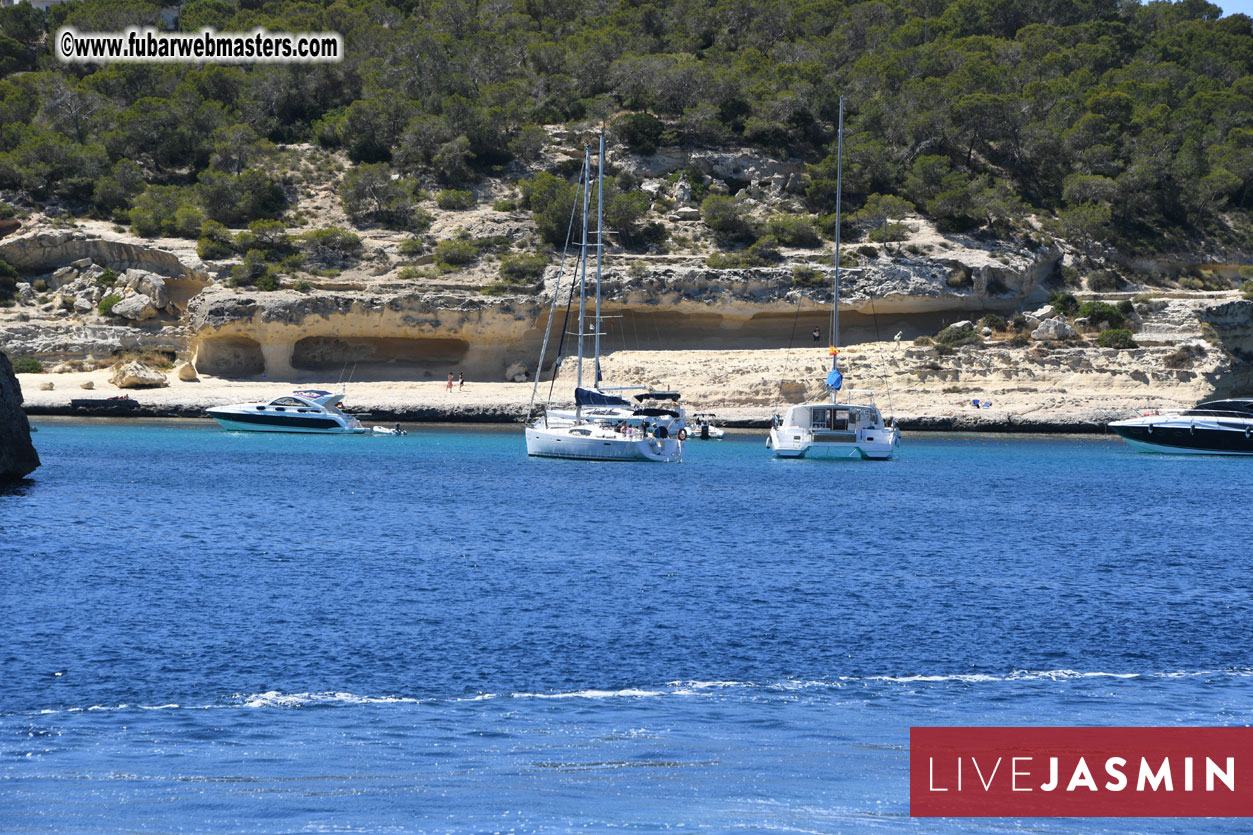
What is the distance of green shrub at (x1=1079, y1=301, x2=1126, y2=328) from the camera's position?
50.4 m

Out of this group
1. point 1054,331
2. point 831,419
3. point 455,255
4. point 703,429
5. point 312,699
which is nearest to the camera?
point 312,699

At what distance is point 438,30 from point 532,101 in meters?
13.0

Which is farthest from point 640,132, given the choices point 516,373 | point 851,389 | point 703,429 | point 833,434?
point 833,434

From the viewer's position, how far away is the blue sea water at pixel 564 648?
841cm

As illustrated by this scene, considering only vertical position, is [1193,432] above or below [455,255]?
below

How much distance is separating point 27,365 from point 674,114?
3475 centimetres

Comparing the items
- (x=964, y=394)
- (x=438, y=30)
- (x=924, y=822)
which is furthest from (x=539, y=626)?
(x=438, y=30)

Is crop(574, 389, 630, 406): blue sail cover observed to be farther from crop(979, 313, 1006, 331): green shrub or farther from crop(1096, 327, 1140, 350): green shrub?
crop(1096, 327, 1140, 350): green shrub

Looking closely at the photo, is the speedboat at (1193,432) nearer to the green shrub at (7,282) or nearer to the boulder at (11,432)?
the boulder at (11,432)

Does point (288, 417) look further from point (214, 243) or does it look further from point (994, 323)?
point (994, 323)

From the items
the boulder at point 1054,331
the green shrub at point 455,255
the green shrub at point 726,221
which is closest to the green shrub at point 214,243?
the green shrub at point 455,255

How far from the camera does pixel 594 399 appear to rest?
38.9m

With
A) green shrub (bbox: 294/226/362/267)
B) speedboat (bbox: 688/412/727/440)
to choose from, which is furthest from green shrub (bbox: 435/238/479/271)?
speedboat (bbox: 688/412/727/440)

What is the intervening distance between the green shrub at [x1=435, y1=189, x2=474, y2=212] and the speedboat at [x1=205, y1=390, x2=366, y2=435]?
17.9 meters
